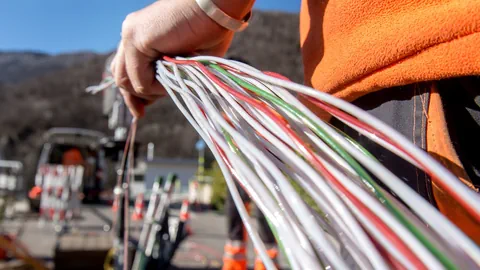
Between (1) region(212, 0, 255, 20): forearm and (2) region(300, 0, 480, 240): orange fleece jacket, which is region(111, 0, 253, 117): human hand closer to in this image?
(1) region(212, 0, 255, 20): forearm

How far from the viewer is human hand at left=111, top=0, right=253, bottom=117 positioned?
2.20ft

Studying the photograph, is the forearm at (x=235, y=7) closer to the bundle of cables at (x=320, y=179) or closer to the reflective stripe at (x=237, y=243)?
the bundle of cables at (x=320, y=179)

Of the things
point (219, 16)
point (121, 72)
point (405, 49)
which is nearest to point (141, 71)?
point (121, 72)

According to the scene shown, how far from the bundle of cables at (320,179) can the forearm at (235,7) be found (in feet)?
0.32

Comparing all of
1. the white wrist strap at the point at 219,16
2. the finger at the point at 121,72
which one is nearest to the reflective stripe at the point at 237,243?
the finger at the point at 121,72

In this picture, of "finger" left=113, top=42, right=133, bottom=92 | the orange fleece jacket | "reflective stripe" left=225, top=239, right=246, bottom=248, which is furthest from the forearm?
"reflective stripe" left=225, top=239, right=246, bottom=248

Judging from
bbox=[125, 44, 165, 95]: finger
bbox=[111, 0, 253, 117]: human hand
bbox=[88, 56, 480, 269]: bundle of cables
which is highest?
bbox=[111, 0, 253, 117]: human hand

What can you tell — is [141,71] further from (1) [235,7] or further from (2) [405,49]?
(2) [405,49]

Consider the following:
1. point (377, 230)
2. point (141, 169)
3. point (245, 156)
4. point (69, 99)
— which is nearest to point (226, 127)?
point (245, 156)

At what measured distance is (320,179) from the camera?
41 cm

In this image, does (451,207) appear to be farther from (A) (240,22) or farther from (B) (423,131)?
(A) (240,22)

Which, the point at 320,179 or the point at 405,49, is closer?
the point at 320,179

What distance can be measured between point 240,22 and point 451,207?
40 cm

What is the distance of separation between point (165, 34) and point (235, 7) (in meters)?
0.12
